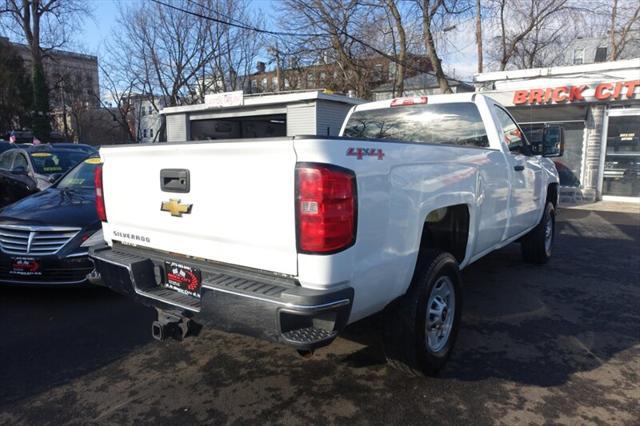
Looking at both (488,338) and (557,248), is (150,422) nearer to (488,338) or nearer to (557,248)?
(488,338)

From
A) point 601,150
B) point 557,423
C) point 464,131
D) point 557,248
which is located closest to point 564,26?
point 601,150

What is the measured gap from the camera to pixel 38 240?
180 inches

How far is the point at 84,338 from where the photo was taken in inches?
150

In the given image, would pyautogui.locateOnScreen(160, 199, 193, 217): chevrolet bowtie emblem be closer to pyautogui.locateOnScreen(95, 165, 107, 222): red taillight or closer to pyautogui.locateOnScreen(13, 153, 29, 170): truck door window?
pyautogui.locateOnScreen(95, 165, 107, 222): red taillight

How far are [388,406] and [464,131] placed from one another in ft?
8.83

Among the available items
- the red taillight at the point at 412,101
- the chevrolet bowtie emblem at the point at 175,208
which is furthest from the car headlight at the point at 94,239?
the red taillight at the point at 412,101

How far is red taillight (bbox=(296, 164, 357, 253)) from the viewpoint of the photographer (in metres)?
2.18

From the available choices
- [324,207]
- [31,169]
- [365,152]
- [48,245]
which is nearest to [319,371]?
[324,207]

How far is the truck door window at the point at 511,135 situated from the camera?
4.60m

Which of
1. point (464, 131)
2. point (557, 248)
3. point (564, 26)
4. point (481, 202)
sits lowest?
point (557, 248)

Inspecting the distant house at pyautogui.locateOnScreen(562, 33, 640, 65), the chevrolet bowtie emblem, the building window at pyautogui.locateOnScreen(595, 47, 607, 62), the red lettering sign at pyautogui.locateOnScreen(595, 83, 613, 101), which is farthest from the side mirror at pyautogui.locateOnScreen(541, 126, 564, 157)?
the building window at pyautogui.locateOnScreen(595, 47, 607, 62)

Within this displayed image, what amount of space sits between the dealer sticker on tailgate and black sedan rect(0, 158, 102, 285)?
215cm

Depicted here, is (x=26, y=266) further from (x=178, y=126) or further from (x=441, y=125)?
(x=178, y=126)

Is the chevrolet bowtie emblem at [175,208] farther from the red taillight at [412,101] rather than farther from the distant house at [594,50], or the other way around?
the distant house at [594,50]
